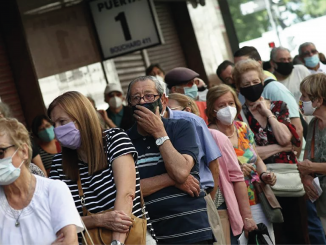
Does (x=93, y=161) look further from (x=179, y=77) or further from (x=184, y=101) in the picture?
(x=179, y=77)

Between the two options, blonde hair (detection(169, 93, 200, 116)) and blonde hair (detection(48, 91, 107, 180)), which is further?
blonde hair (detection(169, 93, 200, 116))

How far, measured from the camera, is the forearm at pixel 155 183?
5.47 m

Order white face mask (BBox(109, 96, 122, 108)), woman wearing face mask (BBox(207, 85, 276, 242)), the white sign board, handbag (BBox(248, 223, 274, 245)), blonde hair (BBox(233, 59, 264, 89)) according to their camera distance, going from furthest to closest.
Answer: the white sign board
white face mask (BBox(109, 96, 122, 108))
blonde hair (BBox(233, 59, 264, 89))
woman wearing face mask (BBox(207, 85, 276, 242))
handbag (BBox(248, 223, 274, 245))

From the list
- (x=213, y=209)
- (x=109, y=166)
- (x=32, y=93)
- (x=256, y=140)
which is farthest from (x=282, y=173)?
(x=32, y=93)

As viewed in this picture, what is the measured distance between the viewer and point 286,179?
307 inches

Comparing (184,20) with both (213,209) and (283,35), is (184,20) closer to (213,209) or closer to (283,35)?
(283,35)

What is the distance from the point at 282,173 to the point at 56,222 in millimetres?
3816

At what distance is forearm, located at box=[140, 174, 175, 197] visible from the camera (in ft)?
17.9

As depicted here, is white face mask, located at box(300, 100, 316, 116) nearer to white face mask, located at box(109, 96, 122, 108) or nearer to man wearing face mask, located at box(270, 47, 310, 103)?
man wearing face mask, located at box(270, 47, 310, 103)

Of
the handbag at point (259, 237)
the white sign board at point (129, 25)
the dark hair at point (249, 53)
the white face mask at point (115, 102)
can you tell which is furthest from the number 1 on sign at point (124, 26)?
the handbag at point (259, 237)

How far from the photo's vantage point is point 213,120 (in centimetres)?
748

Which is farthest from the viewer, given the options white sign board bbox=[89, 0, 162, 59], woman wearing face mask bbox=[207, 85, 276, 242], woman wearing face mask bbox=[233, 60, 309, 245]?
white sign board bbox=[89, 0, 162, 59]

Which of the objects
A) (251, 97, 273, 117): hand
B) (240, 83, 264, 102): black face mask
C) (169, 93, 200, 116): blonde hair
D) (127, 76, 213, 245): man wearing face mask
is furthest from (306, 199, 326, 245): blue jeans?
(127, 76, 213, 245): man wearing face mask

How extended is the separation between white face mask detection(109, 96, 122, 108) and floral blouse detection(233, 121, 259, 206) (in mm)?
3487
